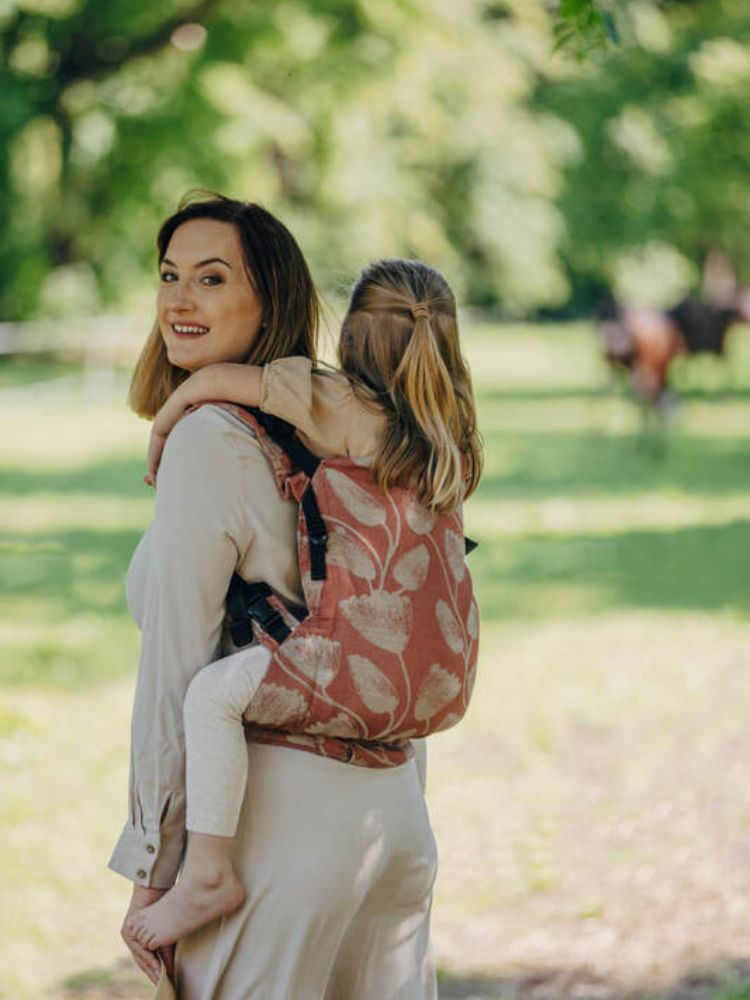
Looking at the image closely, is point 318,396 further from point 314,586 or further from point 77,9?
point 77,9

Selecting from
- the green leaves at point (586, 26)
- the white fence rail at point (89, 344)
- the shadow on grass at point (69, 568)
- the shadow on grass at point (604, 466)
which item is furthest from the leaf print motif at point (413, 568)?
the white fence rail at point (89, 344)

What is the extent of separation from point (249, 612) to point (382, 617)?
0.66ft

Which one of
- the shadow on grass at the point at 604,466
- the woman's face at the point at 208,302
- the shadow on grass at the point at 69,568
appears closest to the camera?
the woman's face at the point at 208,302

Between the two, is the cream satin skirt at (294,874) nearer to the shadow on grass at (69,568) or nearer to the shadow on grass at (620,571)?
the shadow on grass at (620,571)

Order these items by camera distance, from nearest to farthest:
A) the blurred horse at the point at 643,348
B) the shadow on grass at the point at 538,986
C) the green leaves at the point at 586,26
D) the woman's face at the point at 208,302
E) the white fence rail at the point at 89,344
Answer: the woman's face at the point at 208,302, the green leaves at the point at 586,26, the shadow on grass at the point at 538,986, the blurred horse at the point at 643,348, the white fence rail at the point at 89,344

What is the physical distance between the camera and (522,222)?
55.1 m

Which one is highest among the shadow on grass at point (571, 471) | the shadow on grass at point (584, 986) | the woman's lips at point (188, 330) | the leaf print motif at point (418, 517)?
the woman's lips at point (188, 330)

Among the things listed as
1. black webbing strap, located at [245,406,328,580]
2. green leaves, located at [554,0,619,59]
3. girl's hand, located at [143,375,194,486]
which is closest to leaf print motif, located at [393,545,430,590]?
black webbing strap, located at [245,406,328,580]

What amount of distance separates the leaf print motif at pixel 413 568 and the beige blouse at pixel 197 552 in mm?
160

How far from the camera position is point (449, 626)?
2.49 meters

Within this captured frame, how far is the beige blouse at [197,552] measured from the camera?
8.00 feet

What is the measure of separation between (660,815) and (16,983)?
2.61 meters

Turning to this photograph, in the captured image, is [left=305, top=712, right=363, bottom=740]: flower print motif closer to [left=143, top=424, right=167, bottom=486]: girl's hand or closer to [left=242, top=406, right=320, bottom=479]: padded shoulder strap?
[left=242, top=406, right=320, bottom=479]: padded shoulder strap

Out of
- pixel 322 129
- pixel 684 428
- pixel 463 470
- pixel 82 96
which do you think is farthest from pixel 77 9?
pixel 463 470
